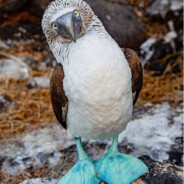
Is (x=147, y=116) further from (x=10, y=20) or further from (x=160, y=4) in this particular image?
(x=10, y=20)

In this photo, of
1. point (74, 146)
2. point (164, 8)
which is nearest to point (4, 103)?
point (74, 146)

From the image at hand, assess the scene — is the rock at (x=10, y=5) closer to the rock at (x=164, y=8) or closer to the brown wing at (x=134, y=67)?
the rock at (x=164, y=8)

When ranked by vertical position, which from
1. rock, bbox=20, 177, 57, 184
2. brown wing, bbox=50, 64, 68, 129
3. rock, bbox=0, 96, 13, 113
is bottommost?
rock, bbox=0, 96, 13, 113

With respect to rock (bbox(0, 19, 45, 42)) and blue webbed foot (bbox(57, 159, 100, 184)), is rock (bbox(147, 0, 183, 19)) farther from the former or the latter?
blue webbed foot (bbox(57, 159, 100, 184))

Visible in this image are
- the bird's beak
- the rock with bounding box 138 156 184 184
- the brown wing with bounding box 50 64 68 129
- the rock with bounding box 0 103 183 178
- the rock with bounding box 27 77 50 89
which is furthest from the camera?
the rock with bounding box 27 77 50 89

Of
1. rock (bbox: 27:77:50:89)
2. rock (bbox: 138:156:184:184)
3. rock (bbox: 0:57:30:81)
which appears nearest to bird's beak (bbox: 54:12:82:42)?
rock (bbox: 138:156:184:184)

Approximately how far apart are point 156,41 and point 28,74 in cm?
132

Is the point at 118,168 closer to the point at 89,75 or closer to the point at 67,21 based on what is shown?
the point at 89,75

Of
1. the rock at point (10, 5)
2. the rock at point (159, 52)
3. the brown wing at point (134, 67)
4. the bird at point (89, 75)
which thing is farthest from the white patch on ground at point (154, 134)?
the rock at point (10, 5)

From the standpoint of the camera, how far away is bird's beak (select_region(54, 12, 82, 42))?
1.57 meters

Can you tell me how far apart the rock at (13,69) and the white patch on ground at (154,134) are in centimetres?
140

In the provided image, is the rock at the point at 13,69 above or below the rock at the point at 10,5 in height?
below

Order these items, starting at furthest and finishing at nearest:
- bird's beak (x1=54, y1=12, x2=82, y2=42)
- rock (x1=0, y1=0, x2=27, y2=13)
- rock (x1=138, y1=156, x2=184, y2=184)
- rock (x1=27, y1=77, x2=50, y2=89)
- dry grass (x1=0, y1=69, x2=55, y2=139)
Result: rock (x1=0, y1=0, x2=27, y2=13)
rock (x1=27, y1=77, x2=50, y2=89)
dry grass (x1=0, y1=69, x2=55, y2=139)
rock (x1=138, y1=156, x2=184, y2=184)
bird's beak (x1=54, y1=12, x2=82, y2=42)

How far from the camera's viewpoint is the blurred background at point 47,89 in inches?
98.7
